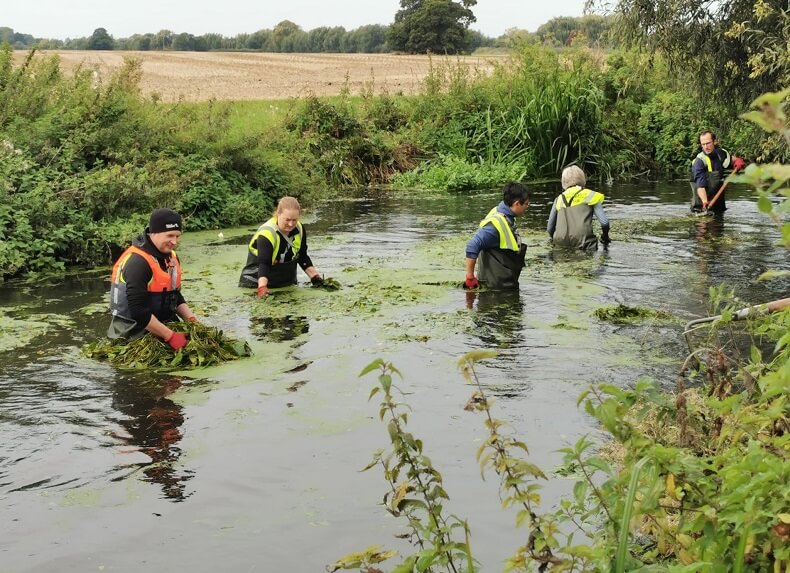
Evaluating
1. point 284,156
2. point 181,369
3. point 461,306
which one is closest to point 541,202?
point 284,156

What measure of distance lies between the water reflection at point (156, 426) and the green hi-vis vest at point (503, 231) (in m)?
4.46

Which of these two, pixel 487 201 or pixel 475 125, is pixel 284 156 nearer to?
pixel 487 201

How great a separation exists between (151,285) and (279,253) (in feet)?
9.54

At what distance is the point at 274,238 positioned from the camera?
11.3m

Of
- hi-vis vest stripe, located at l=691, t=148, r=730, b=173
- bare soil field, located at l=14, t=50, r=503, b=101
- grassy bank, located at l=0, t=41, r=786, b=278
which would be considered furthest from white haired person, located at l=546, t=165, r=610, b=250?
bare soil field, located at l=14, t=50, r=503, b=101

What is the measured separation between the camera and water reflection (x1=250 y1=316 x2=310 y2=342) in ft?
32.5

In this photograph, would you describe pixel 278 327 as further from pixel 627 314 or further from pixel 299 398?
pixel 627 314

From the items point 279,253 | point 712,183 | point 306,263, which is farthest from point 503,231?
point 712,183

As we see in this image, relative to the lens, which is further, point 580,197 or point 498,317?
point 580,197

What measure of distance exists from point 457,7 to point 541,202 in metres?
48.8

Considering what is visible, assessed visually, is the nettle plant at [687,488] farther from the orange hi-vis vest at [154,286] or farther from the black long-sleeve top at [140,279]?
the orange hi-vis vest at [154,286]

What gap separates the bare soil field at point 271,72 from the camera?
114ft

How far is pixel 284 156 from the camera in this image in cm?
2214

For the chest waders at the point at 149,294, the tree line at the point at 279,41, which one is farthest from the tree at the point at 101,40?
the chest waders at the point at 149,294
